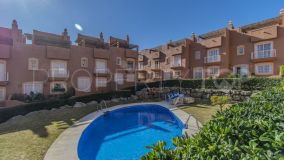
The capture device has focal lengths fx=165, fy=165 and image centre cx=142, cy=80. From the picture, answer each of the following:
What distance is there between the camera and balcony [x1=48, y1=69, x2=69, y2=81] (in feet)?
71.6

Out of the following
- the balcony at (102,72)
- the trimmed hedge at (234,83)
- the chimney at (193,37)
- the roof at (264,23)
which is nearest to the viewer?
the trimmed hedge at (234,83)

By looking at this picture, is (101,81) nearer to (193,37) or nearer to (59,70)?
(59,70)

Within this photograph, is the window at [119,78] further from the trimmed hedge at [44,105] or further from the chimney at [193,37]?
the chimney at [193,37]

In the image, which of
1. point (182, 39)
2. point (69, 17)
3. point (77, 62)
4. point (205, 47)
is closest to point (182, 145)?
point (69, 17)

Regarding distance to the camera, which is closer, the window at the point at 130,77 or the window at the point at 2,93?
the window at the point at 2,93

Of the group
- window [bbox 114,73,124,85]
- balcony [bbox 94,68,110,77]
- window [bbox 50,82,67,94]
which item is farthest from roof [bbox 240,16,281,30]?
window [bbox 50,82,67,94]

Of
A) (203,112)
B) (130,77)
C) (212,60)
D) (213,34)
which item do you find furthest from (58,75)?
(213,34)

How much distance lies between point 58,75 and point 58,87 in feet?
5.39

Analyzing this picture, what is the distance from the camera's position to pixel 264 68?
23234mm

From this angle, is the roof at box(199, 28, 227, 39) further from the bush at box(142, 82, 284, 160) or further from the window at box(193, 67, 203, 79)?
the bush at box(142, 82, 284, 160)

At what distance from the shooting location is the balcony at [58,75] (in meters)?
21.8

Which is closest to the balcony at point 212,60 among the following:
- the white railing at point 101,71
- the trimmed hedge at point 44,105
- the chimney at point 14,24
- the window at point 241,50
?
the window at point 241,50

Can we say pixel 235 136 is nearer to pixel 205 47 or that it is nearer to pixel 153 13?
pixel 153 13

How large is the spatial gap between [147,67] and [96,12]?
23.9 metres
